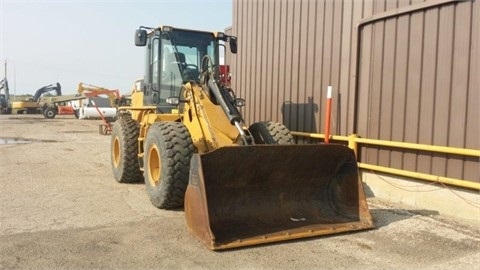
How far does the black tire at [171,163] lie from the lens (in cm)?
590

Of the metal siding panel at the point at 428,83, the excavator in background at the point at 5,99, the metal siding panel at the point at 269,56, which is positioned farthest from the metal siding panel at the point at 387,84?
the excavator in background at the point at 5,99

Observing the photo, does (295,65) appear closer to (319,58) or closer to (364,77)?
(319,58)

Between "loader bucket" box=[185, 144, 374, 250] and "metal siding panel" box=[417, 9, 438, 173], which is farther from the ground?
"metal siding panel" box=[417, 9, 438, 173]

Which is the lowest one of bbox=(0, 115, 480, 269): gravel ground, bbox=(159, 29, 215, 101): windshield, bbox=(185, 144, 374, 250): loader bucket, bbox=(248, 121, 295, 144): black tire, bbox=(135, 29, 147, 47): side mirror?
bbox=(0, 115, 480, 269): gravel ground

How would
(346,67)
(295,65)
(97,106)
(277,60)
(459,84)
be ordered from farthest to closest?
(97,106) → (277,60) → (295,65) → (346,67) → (459,84)

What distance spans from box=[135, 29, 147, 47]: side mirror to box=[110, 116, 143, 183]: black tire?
5.16 ft

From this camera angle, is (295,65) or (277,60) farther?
(277,60)

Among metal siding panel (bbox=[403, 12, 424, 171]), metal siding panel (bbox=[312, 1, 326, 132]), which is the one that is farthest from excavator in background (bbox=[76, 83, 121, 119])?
metal siding panel (bbox=[403, 12, 424, 171])

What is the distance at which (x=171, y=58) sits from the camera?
768cm

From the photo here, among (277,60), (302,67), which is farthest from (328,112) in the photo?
(277,60)

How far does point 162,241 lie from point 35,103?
131 feet

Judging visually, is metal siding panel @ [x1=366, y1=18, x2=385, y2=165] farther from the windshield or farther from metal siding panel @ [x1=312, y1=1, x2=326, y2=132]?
the windshield

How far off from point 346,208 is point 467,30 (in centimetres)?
270

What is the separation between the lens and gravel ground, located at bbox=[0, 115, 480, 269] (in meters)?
4.29
